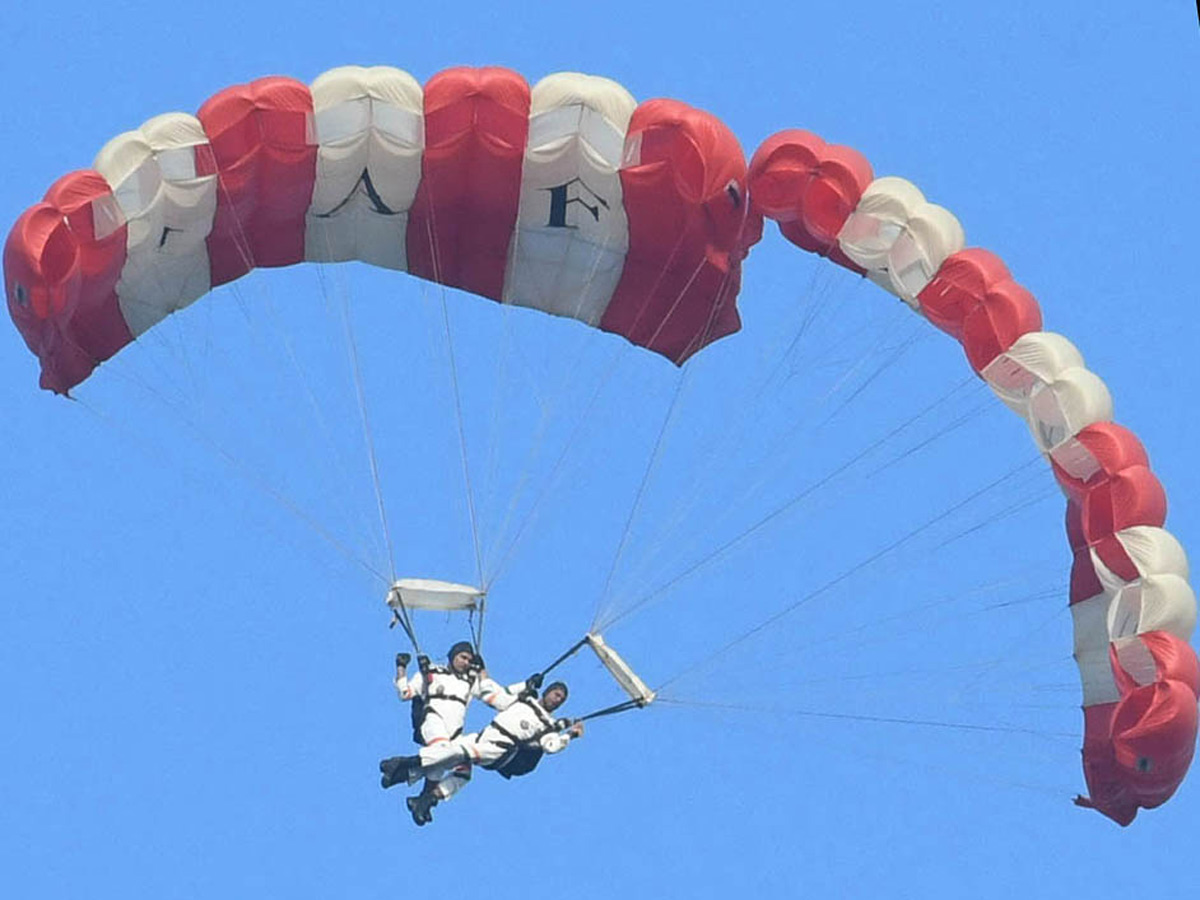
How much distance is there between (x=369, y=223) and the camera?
98.4 ft

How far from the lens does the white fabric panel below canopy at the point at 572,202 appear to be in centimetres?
2903

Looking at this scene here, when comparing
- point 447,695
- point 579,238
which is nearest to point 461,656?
point 447,695

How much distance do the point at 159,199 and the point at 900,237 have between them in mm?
4455

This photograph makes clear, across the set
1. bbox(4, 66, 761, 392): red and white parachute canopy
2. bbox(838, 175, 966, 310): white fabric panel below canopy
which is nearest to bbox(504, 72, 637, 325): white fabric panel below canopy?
bbox(4, 66, 761, 392): red and white parachute canopy

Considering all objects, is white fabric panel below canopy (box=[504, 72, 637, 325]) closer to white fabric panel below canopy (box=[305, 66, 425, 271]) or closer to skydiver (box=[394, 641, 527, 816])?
white fabric panel below canopy (box=[305, 66, 425, 271])

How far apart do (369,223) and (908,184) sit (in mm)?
3461

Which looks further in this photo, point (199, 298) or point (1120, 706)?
point (199, 298)

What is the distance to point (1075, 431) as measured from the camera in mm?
28234

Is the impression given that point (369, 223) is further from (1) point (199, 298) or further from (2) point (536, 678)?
(2) point (536, 678)

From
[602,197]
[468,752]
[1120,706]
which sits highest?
[602,197]

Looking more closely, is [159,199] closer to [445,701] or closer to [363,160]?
[363,160]

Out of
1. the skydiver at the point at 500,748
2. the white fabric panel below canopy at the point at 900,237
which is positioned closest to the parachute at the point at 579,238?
the white fabric panel below canopy at the point at 900,237

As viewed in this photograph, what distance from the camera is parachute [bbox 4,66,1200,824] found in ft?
92.2

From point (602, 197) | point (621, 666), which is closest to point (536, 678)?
point (621, 666)
